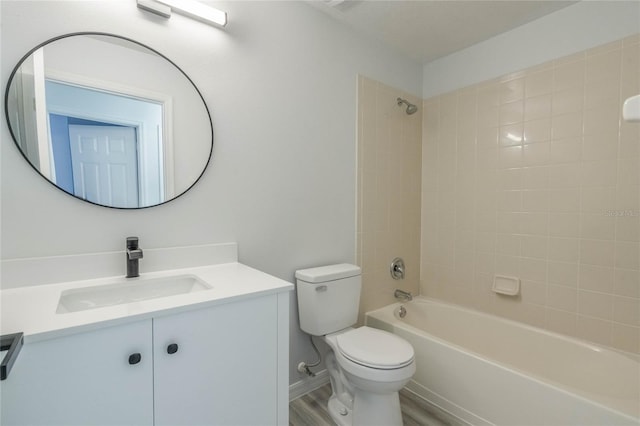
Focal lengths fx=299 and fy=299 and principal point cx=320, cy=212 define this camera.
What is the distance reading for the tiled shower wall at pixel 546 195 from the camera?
162 cm

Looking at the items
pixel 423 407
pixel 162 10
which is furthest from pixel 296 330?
pixel 162 10

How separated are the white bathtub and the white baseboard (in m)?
0.47

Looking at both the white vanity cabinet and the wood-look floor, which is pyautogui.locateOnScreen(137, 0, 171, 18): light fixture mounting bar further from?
the wood-look floor

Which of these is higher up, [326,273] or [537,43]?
[537,43]

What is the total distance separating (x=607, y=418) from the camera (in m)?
1.17

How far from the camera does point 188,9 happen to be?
1303 millimetres

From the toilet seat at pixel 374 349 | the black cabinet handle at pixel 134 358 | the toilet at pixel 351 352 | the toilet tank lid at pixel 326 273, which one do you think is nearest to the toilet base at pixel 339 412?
the toilet at pixel 351 352

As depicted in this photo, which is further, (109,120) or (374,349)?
(374,349)

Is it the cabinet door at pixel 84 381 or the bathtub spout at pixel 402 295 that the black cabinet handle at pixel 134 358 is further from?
the bathtub spout at pixel 402 295

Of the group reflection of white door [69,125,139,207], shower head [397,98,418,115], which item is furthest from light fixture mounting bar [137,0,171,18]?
shower head [397,98,418,115]

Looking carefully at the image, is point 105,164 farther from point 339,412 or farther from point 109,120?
point 339,412

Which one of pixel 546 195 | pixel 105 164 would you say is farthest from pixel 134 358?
pixel 546 195

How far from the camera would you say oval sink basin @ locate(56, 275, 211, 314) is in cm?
107

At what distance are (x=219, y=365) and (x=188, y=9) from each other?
1443 mm
